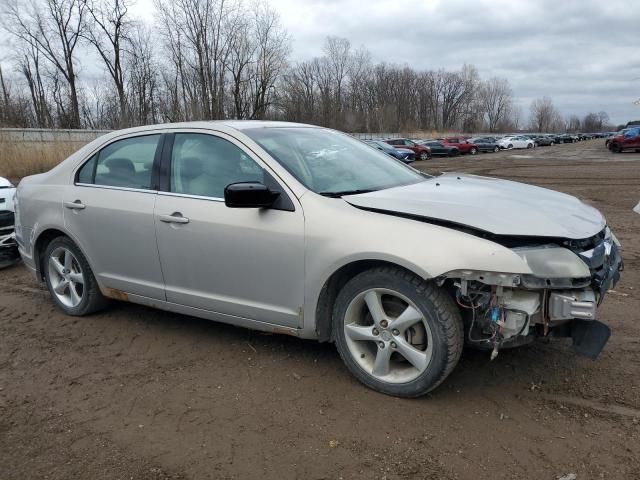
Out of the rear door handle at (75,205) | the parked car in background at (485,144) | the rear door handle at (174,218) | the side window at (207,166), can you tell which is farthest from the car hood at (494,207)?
the parked car in background at (485,144)

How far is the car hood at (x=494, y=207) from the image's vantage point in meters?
A: 2.79

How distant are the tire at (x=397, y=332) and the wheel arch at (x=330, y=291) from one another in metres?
0.06

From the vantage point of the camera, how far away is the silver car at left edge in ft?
9.05

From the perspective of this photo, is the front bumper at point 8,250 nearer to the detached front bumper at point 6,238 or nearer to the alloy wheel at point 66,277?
the detached front bumper at point 6,238

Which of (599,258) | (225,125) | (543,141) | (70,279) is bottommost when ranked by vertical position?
(543,141)

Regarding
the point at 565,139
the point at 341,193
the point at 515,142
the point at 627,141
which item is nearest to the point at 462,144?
the point at 627,141

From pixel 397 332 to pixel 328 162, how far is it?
1357mm

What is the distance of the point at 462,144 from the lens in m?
44.5

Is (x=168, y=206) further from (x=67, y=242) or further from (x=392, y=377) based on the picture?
(x=392, y=377)

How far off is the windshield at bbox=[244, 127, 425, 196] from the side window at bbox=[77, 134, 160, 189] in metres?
0.90

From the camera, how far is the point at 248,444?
8.92 ft

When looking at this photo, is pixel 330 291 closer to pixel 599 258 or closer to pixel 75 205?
pixel 599 258

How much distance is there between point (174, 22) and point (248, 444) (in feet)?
125

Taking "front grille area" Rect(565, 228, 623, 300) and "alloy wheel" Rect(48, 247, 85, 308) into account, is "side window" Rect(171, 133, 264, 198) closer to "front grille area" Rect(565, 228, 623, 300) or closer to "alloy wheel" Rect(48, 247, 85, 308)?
"alloy wheel" Rect(48, 247, 85, 308)
